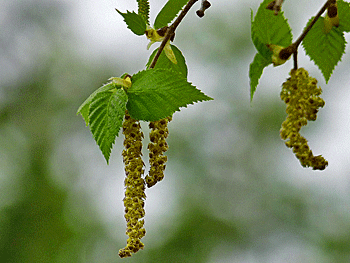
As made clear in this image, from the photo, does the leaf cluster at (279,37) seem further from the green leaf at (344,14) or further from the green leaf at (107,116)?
the green leaf at (107,116)

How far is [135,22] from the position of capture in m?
0.41

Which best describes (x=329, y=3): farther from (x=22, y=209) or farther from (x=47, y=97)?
(x=47, y=97)

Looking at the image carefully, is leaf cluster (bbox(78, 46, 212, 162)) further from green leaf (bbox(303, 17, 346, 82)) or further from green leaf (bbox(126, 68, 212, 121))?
green leaf (bbox(303, 17, 346, 82))

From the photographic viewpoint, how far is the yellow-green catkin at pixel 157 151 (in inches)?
14.2

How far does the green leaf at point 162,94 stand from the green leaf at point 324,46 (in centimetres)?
14

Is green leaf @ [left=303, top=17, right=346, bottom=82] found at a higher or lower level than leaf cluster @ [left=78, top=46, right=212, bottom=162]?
higher

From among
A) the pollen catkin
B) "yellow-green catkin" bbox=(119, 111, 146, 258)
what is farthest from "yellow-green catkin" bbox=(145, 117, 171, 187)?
the pollen catkin

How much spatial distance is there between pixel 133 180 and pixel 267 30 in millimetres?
171

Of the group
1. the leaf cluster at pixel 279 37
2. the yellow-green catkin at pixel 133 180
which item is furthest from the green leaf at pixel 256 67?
the yellow-green catkin at pixel 133 180

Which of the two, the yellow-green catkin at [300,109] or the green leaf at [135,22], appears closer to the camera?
the yellow-green catkin at [300,109]

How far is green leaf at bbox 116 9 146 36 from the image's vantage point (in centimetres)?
40

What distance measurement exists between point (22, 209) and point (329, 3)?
16.2 feet

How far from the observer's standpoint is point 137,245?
0.34m

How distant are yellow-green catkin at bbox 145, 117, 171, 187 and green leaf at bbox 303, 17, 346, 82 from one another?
169 mm
